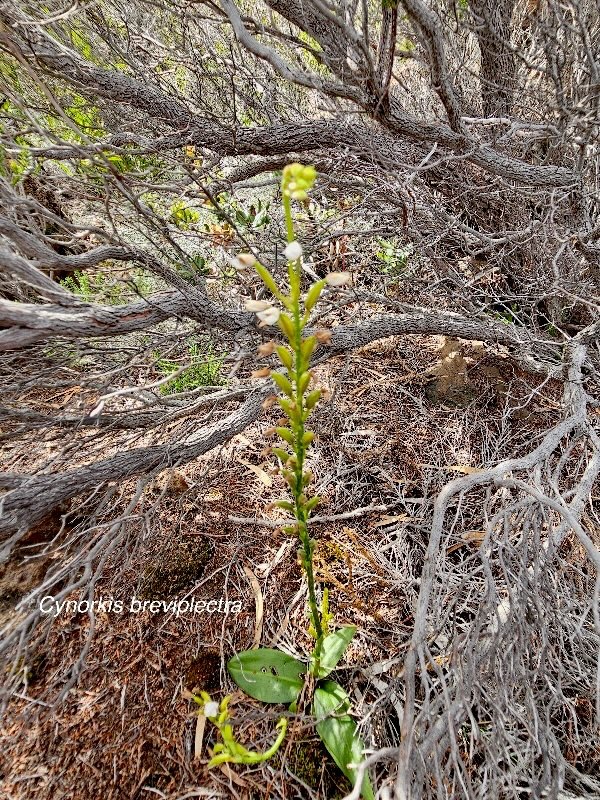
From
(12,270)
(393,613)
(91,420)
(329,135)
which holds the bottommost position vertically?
(393,613)

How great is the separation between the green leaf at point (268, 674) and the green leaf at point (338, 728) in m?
0.09

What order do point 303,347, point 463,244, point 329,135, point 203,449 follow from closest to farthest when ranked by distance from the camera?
point 303,347 → point 203,449 → point 329,135 → point 463,244

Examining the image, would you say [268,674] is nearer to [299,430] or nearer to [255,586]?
[255,586]

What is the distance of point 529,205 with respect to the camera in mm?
2412

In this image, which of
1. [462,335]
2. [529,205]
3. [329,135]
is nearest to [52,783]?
[462,335]

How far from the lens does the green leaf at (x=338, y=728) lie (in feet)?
4.08

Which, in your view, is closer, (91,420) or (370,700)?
(370,700)

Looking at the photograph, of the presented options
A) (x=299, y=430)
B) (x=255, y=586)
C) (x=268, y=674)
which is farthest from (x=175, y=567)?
(x=299, y=430)

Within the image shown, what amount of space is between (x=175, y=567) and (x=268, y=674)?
21.6 inches

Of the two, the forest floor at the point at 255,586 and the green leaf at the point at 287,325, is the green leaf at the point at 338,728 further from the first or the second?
the green leaf at the point at 287,325

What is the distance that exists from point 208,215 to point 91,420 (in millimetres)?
2393

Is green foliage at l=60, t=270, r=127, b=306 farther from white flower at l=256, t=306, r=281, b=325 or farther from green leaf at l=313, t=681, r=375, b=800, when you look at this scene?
green leaf at l=313, t=681, r=375, b=800

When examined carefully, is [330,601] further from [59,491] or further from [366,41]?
[366,41]

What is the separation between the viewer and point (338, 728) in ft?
4.31
